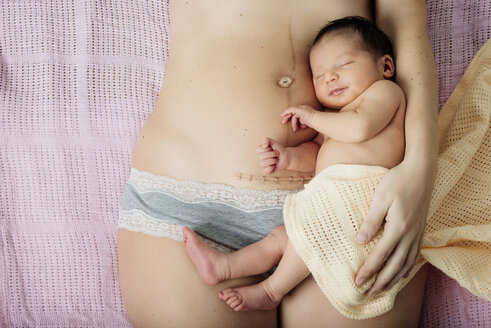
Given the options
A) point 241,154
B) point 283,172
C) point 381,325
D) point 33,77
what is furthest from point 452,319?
point 33,77

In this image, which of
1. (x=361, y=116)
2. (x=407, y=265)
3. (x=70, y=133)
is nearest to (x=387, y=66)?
(x=361, y=116)

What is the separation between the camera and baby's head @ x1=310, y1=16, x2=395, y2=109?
117 centimetres

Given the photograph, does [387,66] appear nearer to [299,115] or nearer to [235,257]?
[299,115]

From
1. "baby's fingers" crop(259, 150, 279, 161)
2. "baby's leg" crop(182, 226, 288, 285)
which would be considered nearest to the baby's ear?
"baby's fingers" crop(259, 150, 279, 161)

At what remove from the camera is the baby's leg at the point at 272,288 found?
3.59 ft

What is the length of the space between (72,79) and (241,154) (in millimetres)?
677

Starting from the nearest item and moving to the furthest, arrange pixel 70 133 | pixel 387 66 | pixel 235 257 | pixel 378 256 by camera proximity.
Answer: pixel 378 256 → pixel 235 257 → pixel 387 66 → pixel 70 133

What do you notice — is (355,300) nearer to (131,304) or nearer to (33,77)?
(131,304)

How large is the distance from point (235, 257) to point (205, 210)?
0.41 ft

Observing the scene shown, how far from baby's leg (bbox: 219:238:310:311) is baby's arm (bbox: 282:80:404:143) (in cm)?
27

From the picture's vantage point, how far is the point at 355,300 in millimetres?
1061

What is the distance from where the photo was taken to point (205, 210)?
1170mm

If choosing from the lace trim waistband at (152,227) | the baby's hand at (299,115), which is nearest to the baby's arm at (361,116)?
the baby's hand at (299,115)

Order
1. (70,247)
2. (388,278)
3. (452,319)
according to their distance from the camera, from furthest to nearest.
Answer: (70,247) → (452,319) → (388,278)
